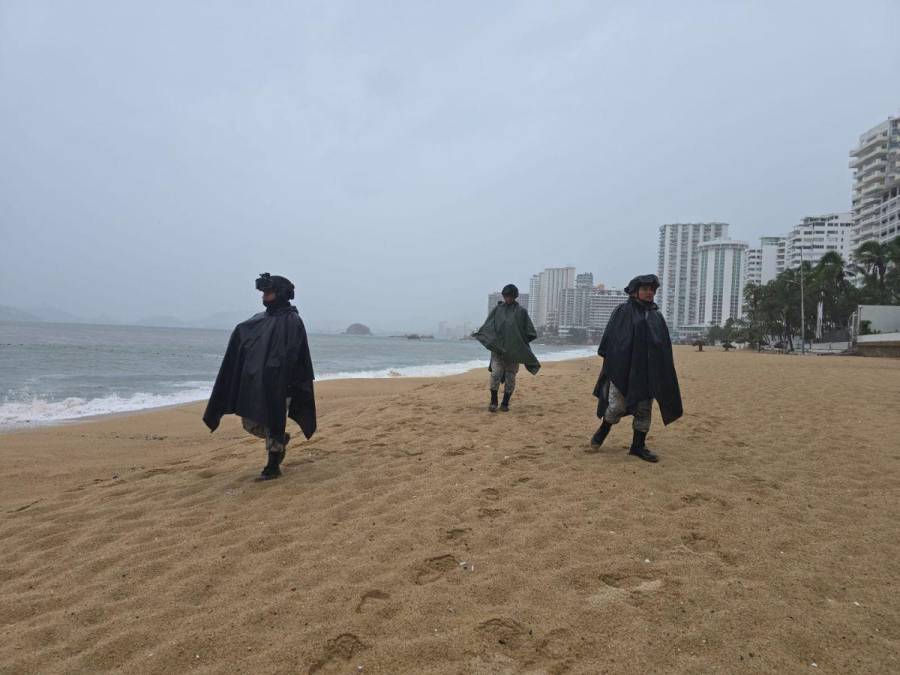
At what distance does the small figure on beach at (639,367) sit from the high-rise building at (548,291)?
466ft

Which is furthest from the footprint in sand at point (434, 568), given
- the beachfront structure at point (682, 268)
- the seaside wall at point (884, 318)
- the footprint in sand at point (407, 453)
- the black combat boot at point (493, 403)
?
the beachfront structure at point (682, 268)

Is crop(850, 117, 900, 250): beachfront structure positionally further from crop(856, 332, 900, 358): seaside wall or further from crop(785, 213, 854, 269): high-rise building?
crop(856, 332, 900, 358): seaside wall

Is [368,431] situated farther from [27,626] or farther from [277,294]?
[27,626]

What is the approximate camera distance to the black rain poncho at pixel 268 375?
4.23m

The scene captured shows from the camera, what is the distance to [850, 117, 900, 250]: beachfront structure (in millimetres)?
79000

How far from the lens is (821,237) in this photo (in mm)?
117188

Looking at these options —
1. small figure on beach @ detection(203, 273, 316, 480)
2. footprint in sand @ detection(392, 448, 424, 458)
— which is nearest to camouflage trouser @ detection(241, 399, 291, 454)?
small figure on beach @ detection(203, 273, 316, 480)

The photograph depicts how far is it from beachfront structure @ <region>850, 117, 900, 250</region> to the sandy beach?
9760 cm

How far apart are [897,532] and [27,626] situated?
16.2 feet

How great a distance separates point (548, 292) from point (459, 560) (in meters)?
155

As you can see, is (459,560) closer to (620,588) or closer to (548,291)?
(620,588)

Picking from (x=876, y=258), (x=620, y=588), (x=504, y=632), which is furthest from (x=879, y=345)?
(x=504, y=632)

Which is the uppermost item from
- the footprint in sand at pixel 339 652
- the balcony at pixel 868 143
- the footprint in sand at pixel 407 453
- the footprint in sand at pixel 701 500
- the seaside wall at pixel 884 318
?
the balcony at pixel 868 143

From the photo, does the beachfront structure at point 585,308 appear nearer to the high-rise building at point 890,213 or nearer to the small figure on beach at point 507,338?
the high-rise building at point 890,213
